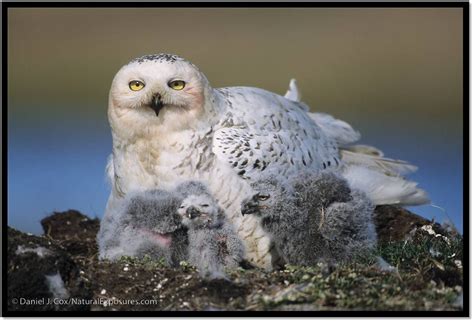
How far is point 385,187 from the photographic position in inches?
399

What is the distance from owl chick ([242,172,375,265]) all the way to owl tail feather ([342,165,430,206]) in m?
1.39

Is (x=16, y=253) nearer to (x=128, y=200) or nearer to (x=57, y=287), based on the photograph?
(x=57, y=287)

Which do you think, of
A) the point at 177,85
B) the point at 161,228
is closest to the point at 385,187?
the point at 177,85

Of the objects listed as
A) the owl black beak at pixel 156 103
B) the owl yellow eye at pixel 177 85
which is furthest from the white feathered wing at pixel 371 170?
the owl black beak at pixel 156 103

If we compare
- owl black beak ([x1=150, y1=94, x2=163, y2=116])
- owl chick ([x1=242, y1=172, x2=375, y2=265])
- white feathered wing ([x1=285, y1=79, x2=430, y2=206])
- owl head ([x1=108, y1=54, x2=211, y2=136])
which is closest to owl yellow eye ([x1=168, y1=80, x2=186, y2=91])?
owl head ([x1=108, y1=54, x2=211, y2=136])

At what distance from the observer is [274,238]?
8.52m

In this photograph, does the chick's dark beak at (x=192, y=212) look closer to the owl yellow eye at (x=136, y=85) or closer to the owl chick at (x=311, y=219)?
the owl chick at (x=311, y=219)

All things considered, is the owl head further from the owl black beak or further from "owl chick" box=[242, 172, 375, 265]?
"owl chick" box=[242, 172, 375, 265]

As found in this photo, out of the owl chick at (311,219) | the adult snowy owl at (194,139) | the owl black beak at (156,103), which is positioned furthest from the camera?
the owl black beak at (156,103)

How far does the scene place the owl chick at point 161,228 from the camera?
838 centimetres

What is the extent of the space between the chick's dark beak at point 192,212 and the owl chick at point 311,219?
40 centimetres

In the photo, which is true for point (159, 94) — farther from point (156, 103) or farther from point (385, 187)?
point (385, 187)

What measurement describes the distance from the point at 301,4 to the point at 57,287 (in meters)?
3.16

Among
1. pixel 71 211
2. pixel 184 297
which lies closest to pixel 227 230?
pixel 184 297
